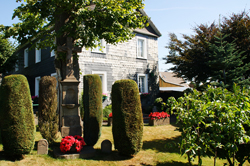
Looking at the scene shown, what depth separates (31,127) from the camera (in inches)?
200

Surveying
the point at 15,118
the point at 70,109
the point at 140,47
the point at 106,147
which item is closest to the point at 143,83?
the point at 140,47

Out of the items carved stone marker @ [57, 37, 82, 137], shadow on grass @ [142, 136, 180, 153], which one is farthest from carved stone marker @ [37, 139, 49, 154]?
shadow on grass @ [142, 136, 180, 153]

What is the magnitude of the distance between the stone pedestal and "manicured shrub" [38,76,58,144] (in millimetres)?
311

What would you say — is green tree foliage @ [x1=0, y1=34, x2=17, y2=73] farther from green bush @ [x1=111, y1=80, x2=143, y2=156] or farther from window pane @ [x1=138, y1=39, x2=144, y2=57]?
green bush @ [x1=111, y1=80, x2=143, y2=156]

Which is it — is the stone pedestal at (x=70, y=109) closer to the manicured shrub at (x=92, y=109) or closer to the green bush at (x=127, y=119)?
the manicured shrub at (x=92, y=109)

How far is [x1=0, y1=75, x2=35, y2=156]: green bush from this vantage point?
4832mm

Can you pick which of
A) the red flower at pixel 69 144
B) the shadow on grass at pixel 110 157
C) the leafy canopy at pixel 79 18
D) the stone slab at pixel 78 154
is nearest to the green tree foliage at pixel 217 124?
the shadow on grass at pixel 110 157

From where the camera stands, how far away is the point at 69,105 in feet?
21.6

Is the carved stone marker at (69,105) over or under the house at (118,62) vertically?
under

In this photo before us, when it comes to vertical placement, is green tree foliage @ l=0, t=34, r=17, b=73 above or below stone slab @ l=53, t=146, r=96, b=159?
above

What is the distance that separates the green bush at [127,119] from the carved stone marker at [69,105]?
5.62 feet

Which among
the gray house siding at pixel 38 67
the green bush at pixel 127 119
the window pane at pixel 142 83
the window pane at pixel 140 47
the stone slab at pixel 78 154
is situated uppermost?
the window pane at pixel 140 47

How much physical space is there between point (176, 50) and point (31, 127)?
11.5 m

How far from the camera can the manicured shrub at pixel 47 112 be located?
618cm
